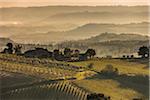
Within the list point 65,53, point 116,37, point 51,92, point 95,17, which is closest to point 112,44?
point 116,37

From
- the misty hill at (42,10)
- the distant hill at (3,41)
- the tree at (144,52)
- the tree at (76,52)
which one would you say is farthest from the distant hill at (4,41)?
the tree at (144,52)

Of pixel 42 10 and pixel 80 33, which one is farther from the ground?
pixel 42 10

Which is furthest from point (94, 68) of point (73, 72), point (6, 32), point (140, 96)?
point (6, 32)

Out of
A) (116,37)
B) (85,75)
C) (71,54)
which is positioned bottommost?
(85,75)

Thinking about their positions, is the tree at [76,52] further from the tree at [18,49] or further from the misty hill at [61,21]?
the tree at [18,49]

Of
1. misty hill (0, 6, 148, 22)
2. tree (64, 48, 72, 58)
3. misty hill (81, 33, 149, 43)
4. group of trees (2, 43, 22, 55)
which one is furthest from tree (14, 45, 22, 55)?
misty hill (81, 33, 149, 43)

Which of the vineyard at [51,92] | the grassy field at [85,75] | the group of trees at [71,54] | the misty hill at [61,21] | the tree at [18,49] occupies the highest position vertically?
the misty hill at [61,21]

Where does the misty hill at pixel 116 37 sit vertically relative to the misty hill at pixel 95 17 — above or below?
below

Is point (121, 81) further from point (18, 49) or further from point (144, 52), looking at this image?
point (18, 49)

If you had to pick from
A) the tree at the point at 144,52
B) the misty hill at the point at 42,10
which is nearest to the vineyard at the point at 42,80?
the misty hill at the point at 42,10

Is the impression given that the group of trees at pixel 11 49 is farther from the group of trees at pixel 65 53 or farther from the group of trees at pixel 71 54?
the group of trees at pixel 71 54
